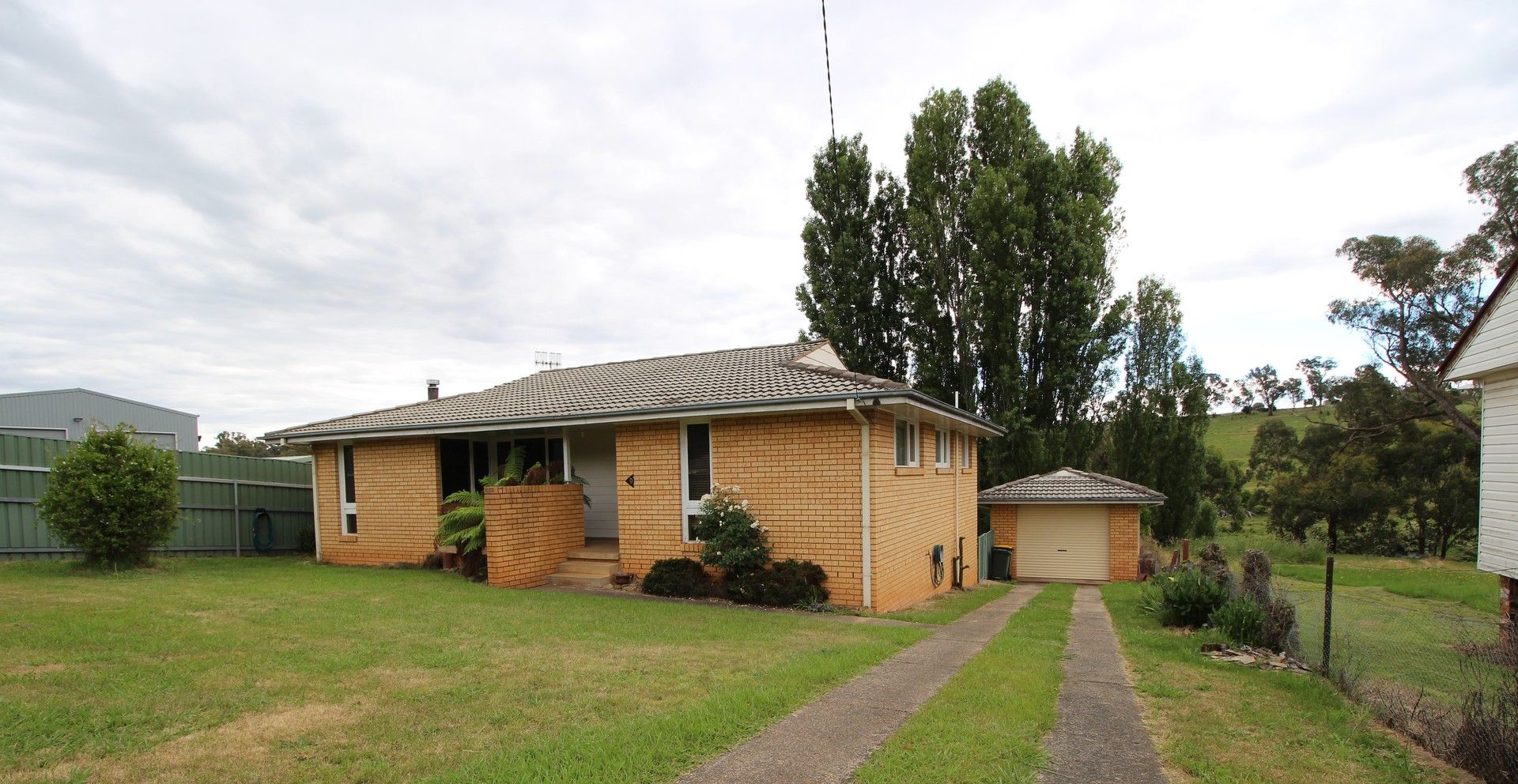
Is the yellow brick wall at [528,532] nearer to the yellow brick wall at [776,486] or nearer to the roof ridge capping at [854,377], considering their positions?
the yellow brick wall at [776,486]

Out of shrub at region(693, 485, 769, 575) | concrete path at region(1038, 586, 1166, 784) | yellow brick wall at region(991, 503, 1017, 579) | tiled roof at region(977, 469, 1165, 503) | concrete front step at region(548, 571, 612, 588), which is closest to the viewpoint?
concrete path at region(1038, 586, 1166, 784)

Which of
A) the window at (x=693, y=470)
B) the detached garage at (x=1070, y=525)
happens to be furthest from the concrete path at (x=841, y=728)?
the detached garage at (x=1070, y=525)

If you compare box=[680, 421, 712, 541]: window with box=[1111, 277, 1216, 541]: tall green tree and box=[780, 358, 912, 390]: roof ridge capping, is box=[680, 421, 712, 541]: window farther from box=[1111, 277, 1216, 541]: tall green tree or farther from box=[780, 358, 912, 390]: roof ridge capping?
box=[1111, 277, 1216, 541]: tall green tree

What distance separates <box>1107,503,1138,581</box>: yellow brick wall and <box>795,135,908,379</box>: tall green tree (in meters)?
9.11

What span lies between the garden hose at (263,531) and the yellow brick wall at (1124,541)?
798 inches

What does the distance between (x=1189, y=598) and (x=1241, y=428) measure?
226ft

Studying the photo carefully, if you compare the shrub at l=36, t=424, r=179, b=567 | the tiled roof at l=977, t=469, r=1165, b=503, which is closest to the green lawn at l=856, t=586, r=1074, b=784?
the tiled roof at l=977, t=469, r=1165, b=503

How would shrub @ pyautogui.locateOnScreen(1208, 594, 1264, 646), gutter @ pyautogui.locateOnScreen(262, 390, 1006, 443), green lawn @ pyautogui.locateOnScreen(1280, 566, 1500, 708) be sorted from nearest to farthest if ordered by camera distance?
green lawn @ pyautogui.locateOnScreen(1280, 566, 1500, 708), shrub @ pyautogui.locateOnScreen(1208, 594, 1264, 646), gutter @ pyautogui.locateOnScreen(262, 390, 1006, 443)

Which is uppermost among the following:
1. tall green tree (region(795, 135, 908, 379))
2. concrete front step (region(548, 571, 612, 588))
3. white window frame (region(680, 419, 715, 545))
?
tall green tree (region(795, 135, 908, 379))

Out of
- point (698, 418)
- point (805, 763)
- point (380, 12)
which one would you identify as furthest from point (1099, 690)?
point (380, 12)

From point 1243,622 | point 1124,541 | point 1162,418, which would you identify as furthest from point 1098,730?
point 1162,418

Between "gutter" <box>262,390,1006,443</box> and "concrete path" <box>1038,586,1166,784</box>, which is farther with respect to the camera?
"gutter" <box>262,390,1006,443</box>

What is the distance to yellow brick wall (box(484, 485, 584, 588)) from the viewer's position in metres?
11.4

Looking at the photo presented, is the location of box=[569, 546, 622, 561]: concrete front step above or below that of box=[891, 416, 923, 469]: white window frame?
below
